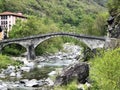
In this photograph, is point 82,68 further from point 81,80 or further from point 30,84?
point 30,84

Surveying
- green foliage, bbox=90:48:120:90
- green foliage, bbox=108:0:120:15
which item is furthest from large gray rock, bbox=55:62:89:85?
green foliage, bbox=108:0:120:15

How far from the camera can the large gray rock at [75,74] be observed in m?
37.5

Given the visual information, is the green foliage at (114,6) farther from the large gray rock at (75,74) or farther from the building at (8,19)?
the building at (8,19)

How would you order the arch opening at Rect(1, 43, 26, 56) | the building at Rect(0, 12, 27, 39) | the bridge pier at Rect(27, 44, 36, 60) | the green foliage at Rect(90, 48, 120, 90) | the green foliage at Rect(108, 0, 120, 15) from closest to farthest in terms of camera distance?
the green foliage at Rect(90, 48, 120, 90), the green foliage at Rect(108, 0, 120, 15), the bridge pier at Rect(27, 44, 36, 60), the arch opening at Rect(1, 43, 26, 56), the building at Rect(0, 12, 27, 39)

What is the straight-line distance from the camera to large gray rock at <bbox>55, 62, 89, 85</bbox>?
3750cm

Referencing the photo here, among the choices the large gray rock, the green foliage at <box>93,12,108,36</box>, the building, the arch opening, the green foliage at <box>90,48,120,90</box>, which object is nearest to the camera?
the green foliage at <box>90,48,120,90</box>

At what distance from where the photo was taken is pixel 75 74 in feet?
124

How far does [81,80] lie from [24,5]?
16150 centimetres

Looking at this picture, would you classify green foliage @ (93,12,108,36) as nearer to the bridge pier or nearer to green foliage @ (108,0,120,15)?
the bridge pier

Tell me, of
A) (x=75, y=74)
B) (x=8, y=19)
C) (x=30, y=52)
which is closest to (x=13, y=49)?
(x=30, y=52)

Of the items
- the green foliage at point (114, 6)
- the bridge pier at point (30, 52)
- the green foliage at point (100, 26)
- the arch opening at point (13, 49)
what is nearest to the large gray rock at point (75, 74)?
the green foliage at point (114, 6)

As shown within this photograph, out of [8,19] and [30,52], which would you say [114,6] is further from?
[8,19]

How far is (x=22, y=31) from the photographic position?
98062mm

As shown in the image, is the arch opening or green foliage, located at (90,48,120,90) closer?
green foliage, located at (90,48,120,90)
